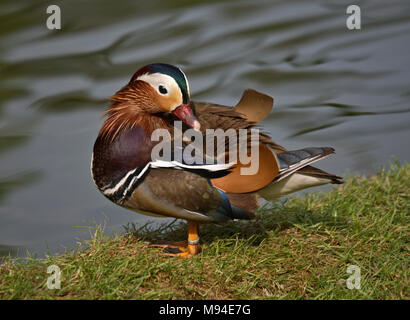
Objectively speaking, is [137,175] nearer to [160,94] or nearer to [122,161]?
[122,161]

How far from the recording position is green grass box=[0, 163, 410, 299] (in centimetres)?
337

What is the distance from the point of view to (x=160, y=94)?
11.5ft

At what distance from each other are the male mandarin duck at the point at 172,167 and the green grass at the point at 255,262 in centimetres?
35

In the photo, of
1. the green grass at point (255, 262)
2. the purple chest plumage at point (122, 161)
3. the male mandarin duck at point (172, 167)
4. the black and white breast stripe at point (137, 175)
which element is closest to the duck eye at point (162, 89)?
the male mandarin duck at point (172, 167)

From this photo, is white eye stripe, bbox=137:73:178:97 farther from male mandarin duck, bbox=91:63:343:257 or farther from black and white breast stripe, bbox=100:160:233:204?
black and white breast stripe, bbox=100:160:233:204

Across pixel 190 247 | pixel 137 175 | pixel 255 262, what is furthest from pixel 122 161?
pixel 255 262

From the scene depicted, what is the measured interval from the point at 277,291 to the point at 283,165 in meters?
0.78

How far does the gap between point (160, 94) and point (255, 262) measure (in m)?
1.25

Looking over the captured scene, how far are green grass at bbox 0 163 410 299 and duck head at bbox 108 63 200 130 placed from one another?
93cm

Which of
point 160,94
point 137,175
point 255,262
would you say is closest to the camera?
point 137,175

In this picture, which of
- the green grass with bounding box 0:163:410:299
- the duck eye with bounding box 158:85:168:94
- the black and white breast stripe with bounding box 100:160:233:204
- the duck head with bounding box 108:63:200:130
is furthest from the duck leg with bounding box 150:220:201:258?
the duck eye with bounding box 158:85:168:94

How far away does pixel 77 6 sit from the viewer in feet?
27.1

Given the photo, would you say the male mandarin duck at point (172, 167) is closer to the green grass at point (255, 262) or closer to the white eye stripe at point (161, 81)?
the white eye stripe at point (161, 81)

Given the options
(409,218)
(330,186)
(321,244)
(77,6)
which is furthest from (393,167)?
(77,6)
